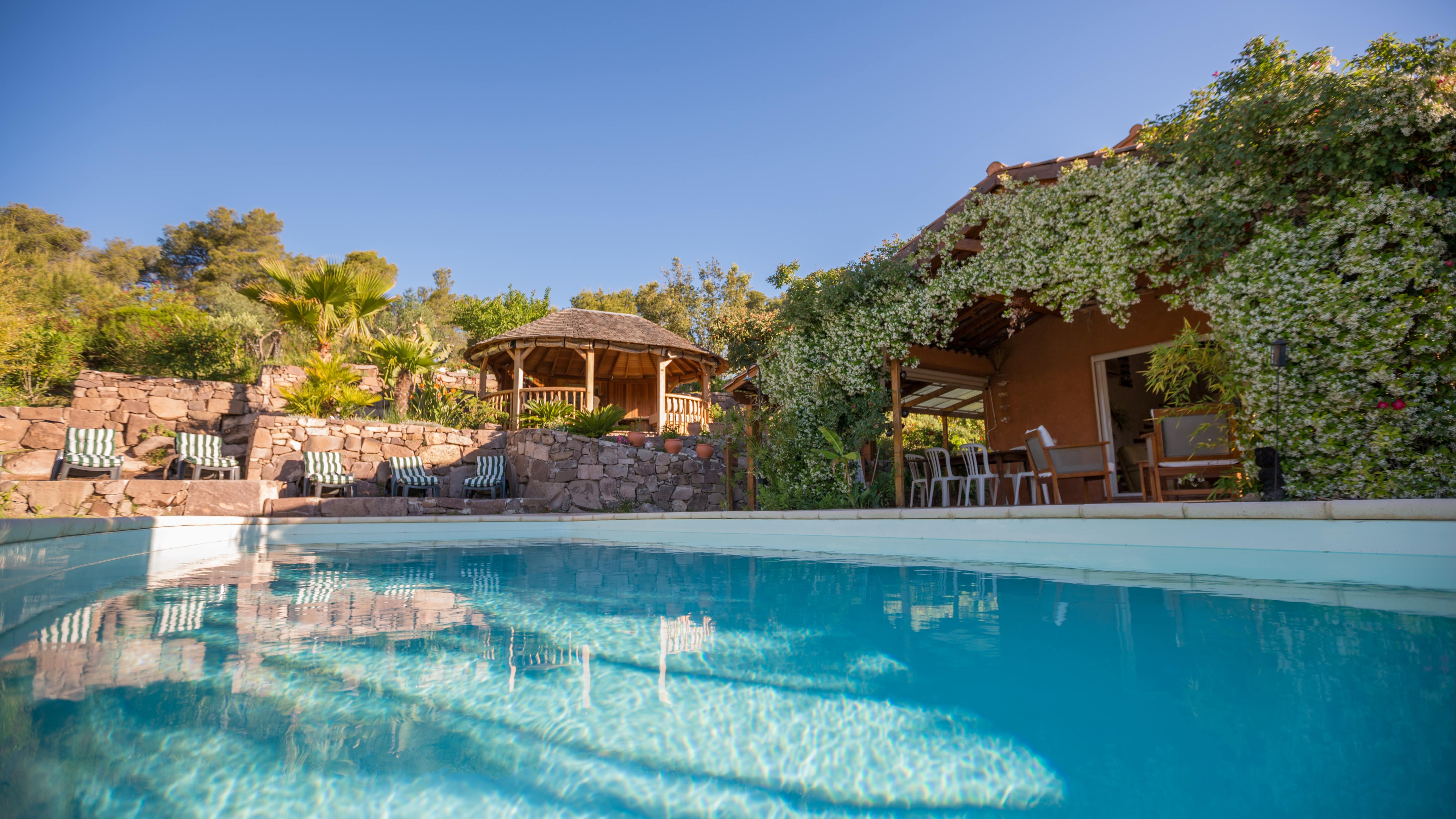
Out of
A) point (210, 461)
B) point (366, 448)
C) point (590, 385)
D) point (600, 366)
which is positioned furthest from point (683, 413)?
point (210, 461)

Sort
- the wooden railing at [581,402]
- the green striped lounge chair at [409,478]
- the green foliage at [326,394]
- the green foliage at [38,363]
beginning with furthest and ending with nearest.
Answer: the wooden railing at [581,402]
the green foliage at [38,363]
the green foliage at [326,394]
the green striped lounge chair at [409,478]

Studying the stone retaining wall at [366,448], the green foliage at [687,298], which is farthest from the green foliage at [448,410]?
the green foliage at [687,298]

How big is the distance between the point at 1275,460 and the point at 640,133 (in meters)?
23.2

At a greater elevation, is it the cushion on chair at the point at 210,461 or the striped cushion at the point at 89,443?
the striped cushion at the point at 89,443

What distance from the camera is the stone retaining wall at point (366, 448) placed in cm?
1082

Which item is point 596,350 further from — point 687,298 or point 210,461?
point 687,298

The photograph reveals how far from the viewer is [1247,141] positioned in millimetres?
5633

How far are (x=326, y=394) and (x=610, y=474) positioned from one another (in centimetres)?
527

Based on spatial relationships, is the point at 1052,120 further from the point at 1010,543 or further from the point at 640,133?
the point at 640,133

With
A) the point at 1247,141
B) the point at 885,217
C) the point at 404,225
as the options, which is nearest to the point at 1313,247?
the point at 1247,141

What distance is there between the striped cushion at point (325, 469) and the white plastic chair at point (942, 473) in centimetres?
933

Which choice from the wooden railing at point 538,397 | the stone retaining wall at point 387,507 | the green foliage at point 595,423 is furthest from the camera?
the wooden railing at point 538,397

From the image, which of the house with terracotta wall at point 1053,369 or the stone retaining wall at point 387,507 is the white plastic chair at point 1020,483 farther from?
the stone retaining wall at point 387,507

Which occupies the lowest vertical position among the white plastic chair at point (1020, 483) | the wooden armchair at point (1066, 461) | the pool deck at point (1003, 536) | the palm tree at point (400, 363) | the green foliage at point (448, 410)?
the pool deck at point (1003, 536)
